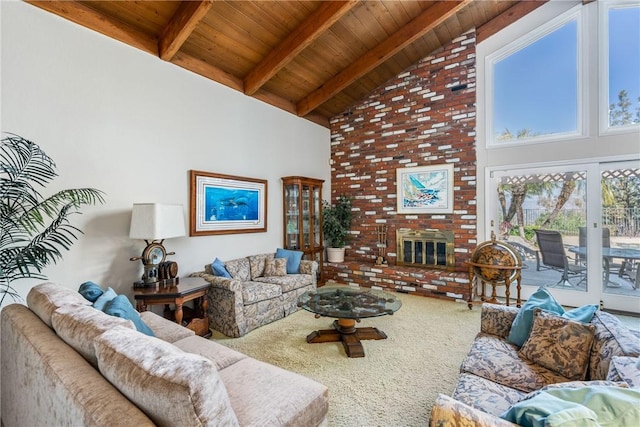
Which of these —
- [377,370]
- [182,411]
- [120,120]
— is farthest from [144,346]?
[120,120]

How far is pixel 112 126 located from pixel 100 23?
100cm

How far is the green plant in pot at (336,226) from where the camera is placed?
5.64 meters

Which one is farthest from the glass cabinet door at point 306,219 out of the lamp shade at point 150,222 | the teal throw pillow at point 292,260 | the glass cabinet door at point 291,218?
the lamp shade at point 150,222

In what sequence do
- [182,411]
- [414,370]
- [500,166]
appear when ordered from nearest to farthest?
[182,411]
[414,370]
[500,166]

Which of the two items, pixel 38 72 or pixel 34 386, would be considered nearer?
pixel 34 386

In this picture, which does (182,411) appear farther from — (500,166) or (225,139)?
(500,166)

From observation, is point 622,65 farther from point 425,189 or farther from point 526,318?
point 526,318

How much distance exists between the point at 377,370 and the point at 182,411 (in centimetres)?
199

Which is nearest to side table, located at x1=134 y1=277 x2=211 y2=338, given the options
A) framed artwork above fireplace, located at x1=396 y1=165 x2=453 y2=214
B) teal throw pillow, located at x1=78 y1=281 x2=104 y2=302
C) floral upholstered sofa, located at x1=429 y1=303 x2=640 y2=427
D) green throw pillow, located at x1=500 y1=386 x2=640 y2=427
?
teal throw pillow, located at x1=78 y1=281 x2=104 y2=302

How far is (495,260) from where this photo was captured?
373cm

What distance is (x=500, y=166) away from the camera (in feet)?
14.6

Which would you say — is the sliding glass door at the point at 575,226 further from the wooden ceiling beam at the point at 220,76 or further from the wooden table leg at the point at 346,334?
the wooden ceiling beam at the point at 220,76

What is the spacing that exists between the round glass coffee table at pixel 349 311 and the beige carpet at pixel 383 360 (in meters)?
0.08

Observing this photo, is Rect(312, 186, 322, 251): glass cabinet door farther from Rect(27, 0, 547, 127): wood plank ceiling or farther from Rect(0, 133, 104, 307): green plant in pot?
Rect(0, 133, 104, 307): green plant in pot
